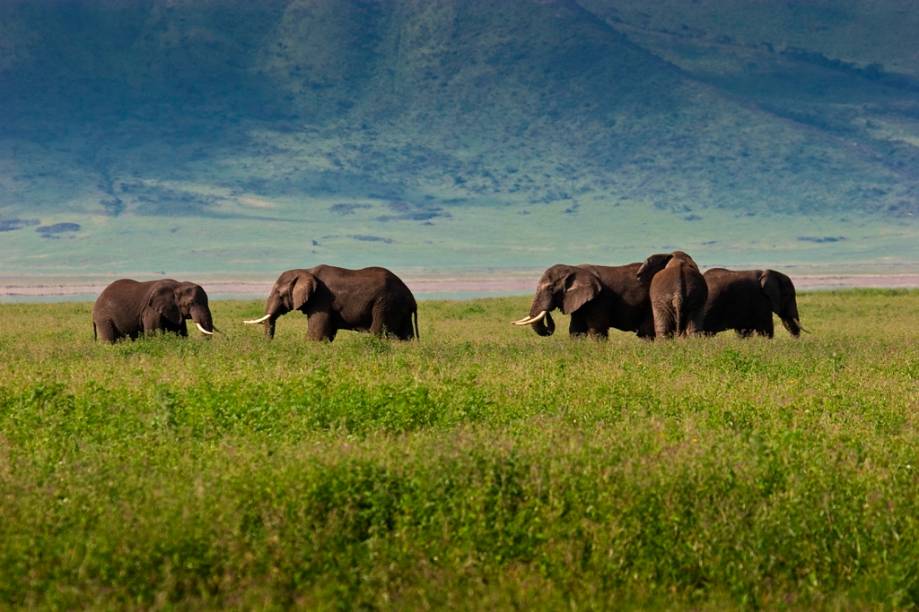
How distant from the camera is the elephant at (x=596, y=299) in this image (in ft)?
88.5

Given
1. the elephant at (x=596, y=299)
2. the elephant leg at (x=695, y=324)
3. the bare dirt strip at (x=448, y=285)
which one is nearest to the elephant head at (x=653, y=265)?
the elephant at (x=596, y=299)

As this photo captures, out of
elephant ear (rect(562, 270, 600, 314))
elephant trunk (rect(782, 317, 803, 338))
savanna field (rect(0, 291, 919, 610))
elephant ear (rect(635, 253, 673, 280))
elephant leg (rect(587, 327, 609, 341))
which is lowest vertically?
savanna field (rect(0, 291, 919, 610))

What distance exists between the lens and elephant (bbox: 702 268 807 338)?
28766mm

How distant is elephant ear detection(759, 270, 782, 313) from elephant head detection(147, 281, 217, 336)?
10.6 metres

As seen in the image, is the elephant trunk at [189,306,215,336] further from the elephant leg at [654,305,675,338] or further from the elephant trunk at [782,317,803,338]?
the elephant trunk at [782,317,803,338]

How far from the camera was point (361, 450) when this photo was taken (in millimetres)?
12617

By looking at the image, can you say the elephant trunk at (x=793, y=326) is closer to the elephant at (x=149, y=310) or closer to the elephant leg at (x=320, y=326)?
the elephant leg at (x=320, y=326)

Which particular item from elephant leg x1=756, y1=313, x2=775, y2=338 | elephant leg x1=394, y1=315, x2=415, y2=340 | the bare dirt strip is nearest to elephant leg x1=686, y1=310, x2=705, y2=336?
elephant leg x1=756, y1=313, x2=775, y2=338

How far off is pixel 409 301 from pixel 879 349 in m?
8.20

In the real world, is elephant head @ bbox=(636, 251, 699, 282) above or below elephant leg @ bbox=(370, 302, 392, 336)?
above

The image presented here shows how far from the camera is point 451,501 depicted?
11445 millimetres

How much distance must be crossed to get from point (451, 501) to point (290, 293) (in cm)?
1599

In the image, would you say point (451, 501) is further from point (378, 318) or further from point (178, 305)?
point (178, 305)

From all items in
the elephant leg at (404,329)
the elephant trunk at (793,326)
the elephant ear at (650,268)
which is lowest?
the elephant trunk at (793,326)
